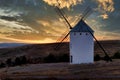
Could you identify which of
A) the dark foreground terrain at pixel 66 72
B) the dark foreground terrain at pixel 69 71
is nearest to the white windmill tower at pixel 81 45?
the dark foreground terrain at pixel 66 72

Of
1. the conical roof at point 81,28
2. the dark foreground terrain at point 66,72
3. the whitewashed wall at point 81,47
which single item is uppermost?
the conical roof at point 81,28

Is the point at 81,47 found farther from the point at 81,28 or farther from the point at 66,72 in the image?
the point at 66,72

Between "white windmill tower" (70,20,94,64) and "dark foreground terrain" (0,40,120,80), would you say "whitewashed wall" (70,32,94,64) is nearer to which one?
"white windmill tower" (70,20,94,64)

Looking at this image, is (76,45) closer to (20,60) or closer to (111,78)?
(20,60)

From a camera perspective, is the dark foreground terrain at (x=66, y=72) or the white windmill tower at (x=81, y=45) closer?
the dark foreground terrain at (x=66, y=72)

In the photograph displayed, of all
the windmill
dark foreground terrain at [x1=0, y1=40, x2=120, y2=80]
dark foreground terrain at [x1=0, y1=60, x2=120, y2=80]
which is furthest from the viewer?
the windmill

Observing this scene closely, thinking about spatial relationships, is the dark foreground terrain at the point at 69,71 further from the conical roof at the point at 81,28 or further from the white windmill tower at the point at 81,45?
the conical roof at the point at 81,28

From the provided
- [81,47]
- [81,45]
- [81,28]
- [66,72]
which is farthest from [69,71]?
[81,28]

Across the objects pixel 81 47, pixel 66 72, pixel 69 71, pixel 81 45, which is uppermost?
pixel 81 45

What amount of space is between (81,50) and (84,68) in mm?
10379

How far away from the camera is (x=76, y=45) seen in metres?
105

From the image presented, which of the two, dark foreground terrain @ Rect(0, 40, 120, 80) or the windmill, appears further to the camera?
the windmill

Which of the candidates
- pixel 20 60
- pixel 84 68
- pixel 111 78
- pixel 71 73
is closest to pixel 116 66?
pixel 84 68

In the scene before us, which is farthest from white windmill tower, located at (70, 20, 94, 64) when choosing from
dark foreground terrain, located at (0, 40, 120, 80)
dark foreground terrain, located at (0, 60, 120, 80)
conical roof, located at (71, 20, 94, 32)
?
dark foreground terrain, located at (0, 60, 120, 80)
